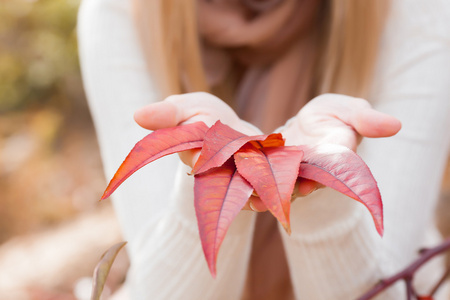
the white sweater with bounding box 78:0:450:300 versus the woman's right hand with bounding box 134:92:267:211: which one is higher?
the woman's right hand with bounding box 134:92:267:211

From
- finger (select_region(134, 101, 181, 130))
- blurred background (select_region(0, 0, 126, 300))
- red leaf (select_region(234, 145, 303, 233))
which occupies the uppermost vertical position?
finger (select_region(134, 101, 181, 130))

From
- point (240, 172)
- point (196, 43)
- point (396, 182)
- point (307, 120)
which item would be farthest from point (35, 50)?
point (240, 172)

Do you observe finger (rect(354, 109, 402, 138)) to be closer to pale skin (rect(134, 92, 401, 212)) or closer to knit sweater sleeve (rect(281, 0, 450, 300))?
pale skin (rect(134, 92, 401, 212))

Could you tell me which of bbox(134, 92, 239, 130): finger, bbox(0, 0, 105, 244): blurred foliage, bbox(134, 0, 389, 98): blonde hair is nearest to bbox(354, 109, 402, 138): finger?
bbox(134, 92, 239, 130): finger

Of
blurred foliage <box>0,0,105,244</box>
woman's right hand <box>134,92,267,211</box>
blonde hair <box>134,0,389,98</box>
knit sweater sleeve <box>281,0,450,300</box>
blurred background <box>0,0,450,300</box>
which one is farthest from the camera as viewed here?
blurred foliage <box>0,0,105,244</box>

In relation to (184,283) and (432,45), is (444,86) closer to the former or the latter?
(432,45)

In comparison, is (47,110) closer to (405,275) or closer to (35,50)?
(35,50)

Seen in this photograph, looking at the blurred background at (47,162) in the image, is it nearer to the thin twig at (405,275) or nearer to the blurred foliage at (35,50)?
the blurred foliage at (35,50)

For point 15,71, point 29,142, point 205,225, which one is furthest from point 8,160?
point 205,225
